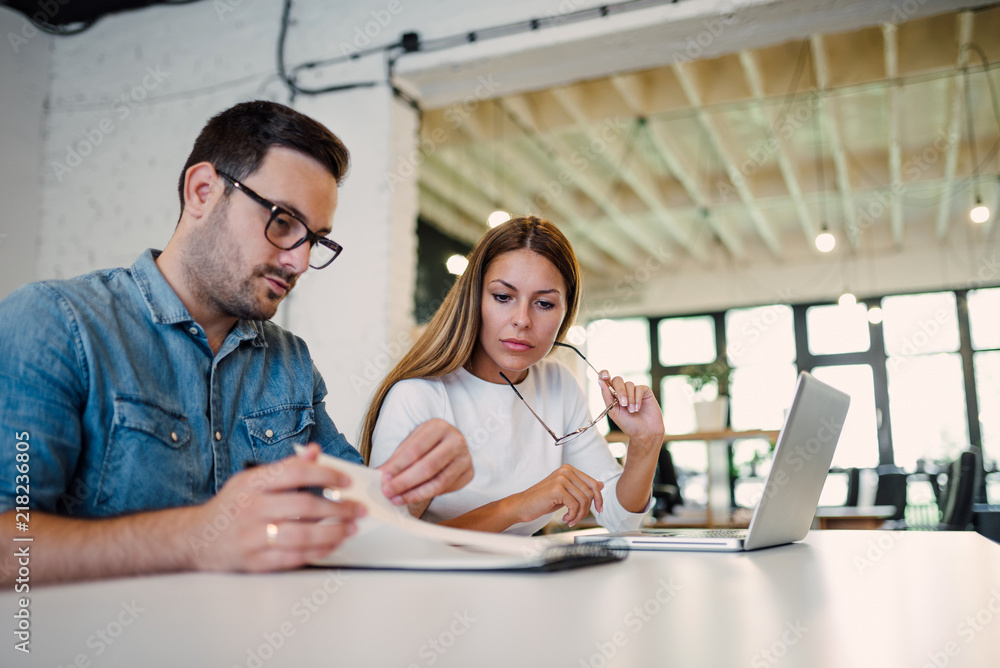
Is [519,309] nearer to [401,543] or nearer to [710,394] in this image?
[401,543]

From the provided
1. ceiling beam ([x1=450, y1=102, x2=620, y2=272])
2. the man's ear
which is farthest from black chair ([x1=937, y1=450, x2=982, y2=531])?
the man's ear

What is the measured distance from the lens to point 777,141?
19.6 feet

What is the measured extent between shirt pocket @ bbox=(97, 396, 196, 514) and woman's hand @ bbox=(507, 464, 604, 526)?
583 mm

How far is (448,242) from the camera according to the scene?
7.59 meters

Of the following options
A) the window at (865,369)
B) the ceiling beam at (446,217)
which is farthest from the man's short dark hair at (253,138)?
the window at (865,369)

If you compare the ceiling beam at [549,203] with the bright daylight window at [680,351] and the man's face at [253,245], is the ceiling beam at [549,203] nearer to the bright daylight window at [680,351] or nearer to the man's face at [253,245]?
the bright daylight window at [680,351]

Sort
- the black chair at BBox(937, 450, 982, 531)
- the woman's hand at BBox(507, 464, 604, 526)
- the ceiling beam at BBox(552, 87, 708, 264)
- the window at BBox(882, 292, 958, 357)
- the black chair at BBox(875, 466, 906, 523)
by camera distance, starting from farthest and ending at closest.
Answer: the window at BBox(882, 292, 958, 357), the black chair at BBox(875, 466, 906, 523), the ceiling beam at BBox(552, 87, 708, 264), the black chair at BBox(937, 450, 982, 531), the woman's hand at BBox(507, 464, 604, 526)

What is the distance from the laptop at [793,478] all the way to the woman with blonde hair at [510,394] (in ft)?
1.38

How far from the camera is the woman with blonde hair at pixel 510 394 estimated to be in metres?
1.67

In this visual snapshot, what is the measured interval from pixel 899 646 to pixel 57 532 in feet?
2.44

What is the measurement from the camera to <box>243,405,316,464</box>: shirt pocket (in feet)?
4.23

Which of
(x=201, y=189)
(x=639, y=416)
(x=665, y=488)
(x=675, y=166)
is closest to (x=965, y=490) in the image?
(x=665, y=488)

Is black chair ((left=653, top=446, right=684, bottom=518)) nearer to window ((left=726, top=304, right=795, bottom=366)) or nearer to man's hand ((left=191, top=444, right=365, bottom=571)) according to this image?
man's hand ((left=191, top=444, right=365, bottom=571))

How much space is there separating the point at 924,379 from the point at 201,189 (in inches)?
361
